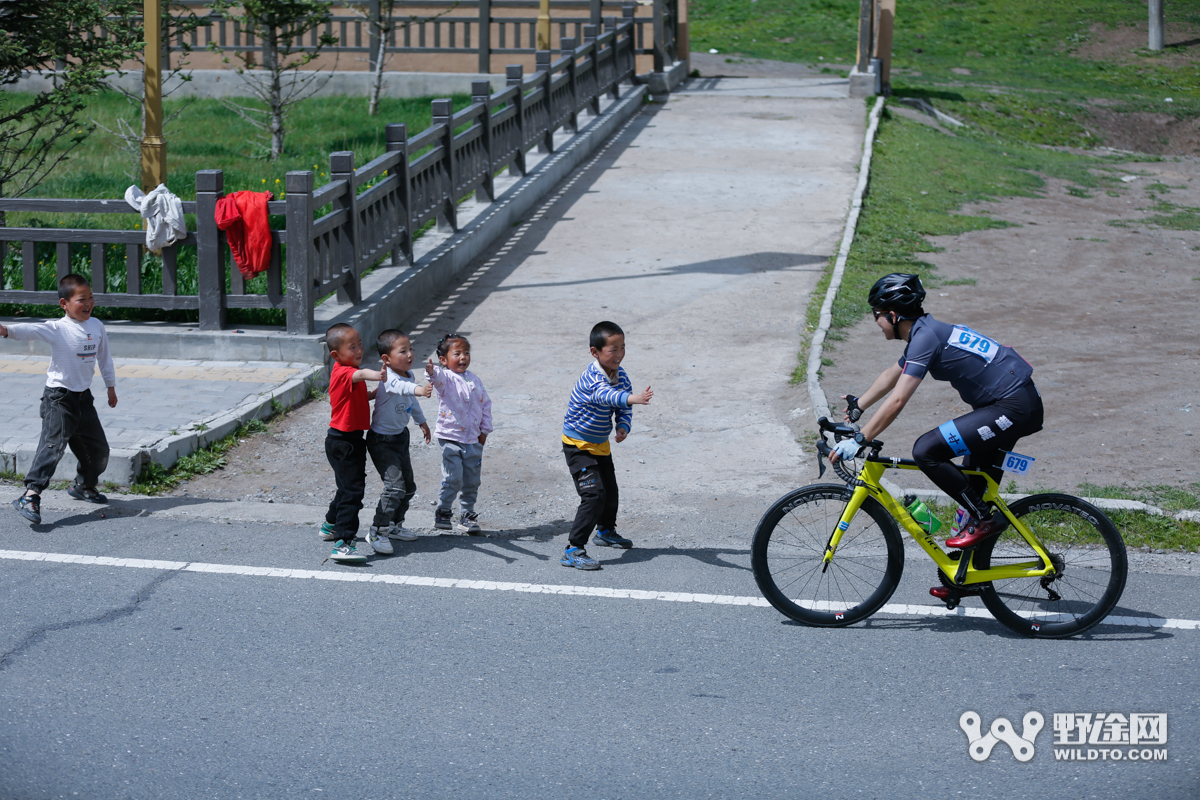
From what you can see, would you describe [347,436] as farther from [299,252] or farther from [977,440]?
[299,252]

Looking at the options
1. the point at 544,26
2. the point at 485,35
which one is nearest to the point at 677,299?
the point at 544,26

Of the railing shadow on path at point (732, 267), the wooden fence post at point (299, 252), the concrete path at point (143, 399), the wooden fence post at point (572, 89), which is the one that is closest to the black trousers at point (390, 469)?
the concrete path at point (143, 399)

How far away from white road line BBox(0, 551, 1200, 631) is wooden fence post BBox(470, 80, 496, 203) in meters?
9.30

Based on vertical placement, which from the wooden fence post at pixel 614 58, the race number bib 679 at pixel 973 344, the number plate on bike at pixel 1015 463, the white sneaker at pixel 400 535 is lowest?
the white sneaker at pixel 400 535

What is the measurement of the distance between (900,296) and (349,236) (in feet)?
21.3

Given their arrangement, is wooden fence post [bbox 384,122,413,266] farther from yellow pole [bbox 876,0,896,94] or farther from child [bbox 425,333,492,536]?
yellow pole [bbox 876,0,896,94]

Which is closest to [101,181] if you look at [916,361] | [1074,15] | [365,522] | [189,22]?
[189,22]

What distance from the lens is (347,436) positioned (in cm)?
687

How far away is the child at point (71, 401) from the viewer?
24.0 feet

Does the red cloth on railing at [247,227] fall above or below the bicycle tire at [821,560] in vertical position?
above

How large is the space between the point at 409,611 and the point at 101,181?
12.9 metres

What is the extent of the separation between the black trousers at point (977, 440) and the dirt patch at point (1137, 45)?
33209 millimetres

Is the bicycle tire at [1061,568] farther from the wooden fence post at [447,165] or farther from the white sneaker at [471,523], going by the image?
the wooden fence post at [447,165]

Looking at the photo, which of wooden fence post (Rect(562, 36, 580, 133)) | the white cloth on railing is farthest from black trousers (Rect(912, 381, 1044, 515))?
wooden fence post (Rect(562, 36, 580, 133))
